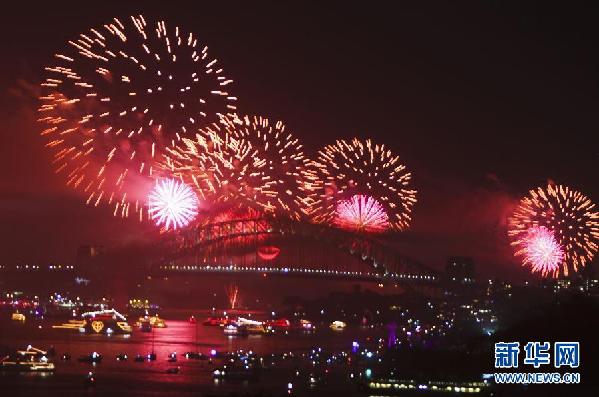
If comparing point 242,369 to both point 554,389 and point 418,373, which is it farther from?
point 554,389

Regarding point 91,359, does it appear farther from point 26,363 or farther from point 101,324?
point 101,324

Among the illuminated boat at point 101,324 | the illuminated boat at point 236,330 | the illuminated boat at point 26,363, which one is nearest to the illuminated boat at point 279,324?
the illuminated boat at point 236,330

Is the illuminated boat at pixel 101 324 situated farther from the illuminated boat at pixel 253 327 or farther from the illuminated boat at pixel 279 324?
the illuminated boat at pixel 279 324

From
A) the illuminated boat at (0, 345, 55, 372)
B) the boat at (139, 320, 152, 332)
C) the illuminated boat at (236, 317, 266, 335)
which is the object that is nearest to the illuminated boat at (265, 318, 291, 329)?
the illuminated boat at (236, 317, 266, 335)

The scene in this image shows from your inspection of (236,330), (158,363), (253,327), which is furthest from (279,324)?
(158,363)

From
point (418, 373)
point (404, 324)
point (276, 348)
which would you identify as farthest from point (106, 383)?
point (404, 324)

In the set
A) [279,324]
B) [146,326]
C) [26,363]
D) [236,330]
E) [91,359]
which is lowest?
[26,363]

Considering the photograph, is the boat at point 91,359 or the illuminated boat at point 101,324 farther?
the illuminated boat at point 101,324

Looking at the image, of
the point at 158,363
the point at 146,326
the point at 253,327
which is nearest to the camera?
the point at 158,363

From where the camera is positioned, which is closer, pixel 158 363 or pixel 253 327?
pixel 158 363

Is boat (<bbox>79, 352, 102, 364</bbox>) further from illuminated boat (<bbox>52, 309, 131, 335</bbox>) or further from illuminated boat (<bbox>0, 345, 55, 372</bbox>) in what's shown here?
illuminated boat (<bbox>52, 309, 131, 335</bbox>)
